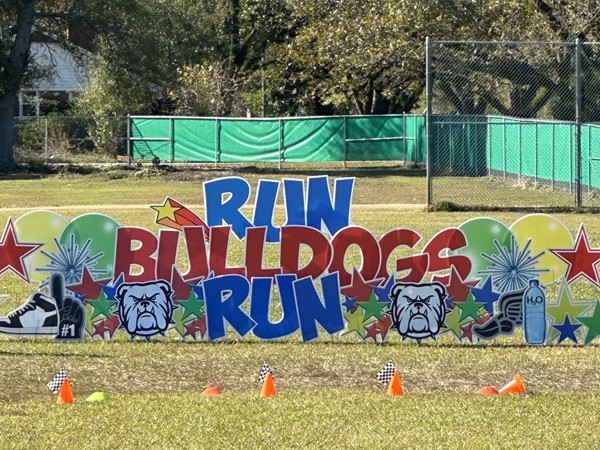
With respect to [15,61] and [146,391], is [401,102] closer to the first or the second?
[15,61]

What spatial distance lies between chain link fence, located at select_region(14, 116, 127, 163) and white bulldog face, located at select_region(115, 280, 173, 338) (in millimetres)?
28713

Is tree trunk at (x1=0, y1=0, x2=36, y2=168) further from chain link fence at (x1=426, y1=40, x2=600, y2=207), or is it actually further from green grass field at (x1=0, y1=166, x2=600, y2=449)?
green grass field at (x1=0, y1=166, x2=600, y2=449)

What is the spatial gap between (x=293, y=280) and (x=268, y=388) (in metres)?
2.04

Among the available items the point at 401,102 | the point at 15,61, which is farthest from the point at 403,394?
the point at 401,102

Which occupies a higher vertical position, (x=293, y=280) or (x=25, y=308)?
(x=293, y=280)

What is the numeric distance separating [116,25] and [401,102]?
49.5 feet

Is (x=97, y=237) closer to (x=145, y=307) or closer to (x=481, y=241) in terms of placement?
(x=145, y=307)

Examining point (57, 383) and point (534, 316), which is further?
point (534, 316)

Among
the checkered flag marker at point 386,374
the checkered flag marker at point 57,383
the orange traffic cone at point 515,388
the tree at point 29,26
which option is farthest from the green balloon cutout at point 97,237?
the tree at point 29,26

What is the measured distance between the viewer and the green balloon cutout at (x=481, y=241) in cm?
967

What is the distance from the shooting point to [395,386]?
779cm

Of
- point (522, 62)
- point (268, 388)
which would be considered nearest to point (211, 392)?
point (268, 388)

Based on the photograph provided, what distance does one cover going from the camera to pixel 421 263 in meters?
9.69

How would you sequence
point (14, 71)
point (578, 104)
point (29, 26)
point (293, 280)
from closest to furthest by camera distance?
point (293, 280) → point (578, 104) → point (14, 71) → point (29, 26)
